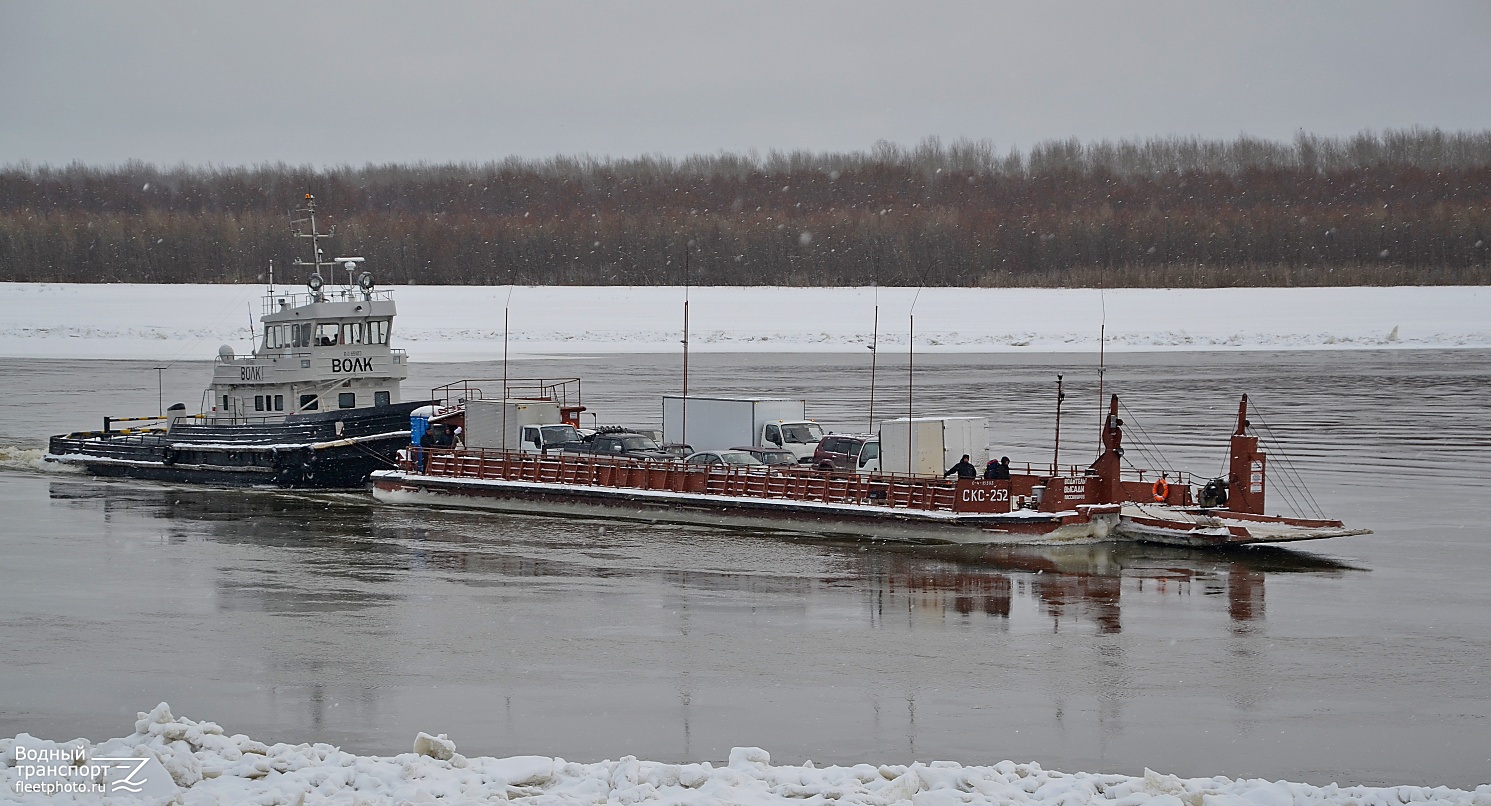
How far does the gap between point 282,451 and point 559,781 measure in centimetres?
2170

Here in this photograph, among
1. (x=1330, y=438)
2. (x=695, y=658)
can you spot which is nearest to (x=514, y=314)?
(x=1330, y=438)

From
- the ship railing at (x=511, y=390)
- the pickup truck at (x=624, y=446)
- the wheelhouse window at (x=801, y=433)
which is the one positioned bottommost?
the pickup truck at (x=624, y=446)

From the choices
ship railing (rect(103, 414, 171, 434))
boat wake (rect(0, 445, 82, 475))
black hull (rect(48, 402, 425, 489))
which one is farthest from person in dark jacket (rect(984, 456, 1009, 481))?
boat wake (rect(0, 445, 82, 475))

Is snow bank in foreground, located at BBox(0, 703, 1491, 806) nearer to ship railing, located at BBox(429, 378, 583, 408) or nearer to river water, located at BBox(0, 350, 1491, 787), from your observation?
river water, located at BBox(0, 350, 1491, 787)

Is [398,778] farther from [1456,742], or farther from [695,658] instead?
[1456,742]

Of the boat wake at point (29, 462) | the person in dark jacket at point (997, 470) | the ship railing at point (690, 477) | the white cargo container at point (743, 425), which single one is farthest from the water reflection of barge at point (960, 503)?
the boat wake at point (29, 462)

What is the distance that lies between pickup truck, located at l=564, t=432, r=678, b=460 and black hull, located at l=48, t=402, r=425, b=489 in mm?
5515

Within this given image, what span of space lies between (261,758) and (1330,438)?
93.1ft

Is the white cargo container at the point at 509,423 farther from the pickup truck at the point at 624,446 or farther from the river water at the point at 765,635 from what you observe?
the river water at the point at 765,635

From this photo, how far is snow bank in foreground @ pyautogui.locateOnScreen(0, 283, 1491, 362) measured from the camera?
218 ft

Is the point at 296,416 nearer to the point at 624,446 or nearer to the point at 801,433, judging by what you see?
the point at 624,446

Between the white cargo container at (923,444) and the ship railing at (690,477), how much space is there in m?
0.80

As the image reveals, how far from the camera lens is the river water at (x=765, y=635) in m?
13.0

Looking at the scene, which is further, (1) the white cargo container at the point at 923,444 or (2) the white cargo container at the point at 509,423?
(2) the white cargo container at the point at 509,423
